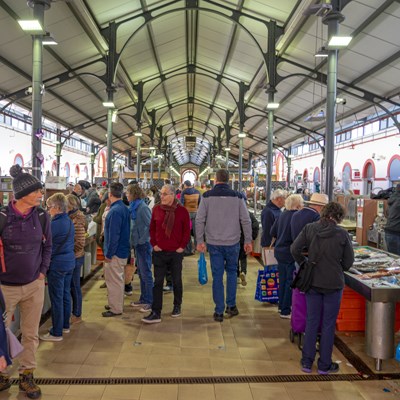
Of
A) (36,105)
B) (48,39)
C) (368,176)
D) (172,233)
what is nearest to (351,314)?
(172,233)

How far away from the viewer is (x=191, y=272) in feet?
23.6

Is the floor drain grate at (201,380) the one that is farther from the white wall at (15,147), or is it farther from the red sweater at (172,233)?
the white wall at (15,147)

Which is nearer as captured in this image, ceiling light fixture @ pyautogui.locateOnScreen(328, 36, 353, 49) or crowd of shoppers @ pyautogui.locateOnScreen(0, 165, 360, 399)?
crowd of shoppers @ pyautogui.locateOnScreen(0, 165, 360, 399)

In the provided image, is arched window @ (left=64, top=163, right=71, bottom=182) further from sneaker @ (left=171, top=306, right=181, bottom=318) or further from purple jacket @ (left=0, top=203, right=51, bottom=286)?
purple jacket @ (left=0, top=203, right=51, bottom=286)

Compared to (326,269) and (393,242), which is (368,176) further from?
(326,269)

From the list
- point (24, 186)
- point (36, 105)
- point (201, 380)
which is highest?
point (36, 105)

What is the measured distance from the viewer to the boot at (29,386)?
2.95 meters

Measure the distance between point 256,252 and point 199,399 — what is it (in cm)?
586

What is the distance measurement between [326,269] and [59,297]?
241 cm

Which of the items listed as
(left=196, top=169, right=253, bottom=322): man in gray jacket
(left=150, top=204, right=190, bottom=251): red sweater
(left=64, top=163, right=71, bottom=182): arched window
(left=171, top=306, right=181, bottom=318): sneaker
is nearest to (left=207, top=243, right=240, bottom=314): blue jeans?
(left=196, top=169, right=253, bottom=322): man in gray jacket

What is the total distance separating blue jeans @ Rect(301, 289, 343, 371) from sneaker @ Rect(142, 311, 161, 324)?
1763mm

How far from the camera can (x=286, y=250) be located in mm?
4617

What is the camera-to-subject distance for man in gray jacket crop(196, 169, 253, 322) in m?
4.69

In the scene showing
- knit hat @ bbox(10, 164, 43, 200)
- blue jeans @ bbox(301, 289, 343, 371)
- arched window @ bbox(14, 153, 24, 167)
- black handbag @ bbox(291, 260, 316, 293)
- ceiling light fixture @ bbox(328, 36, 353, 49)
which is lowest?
blue jeans @ bbox(301, 289, 343, 371)
